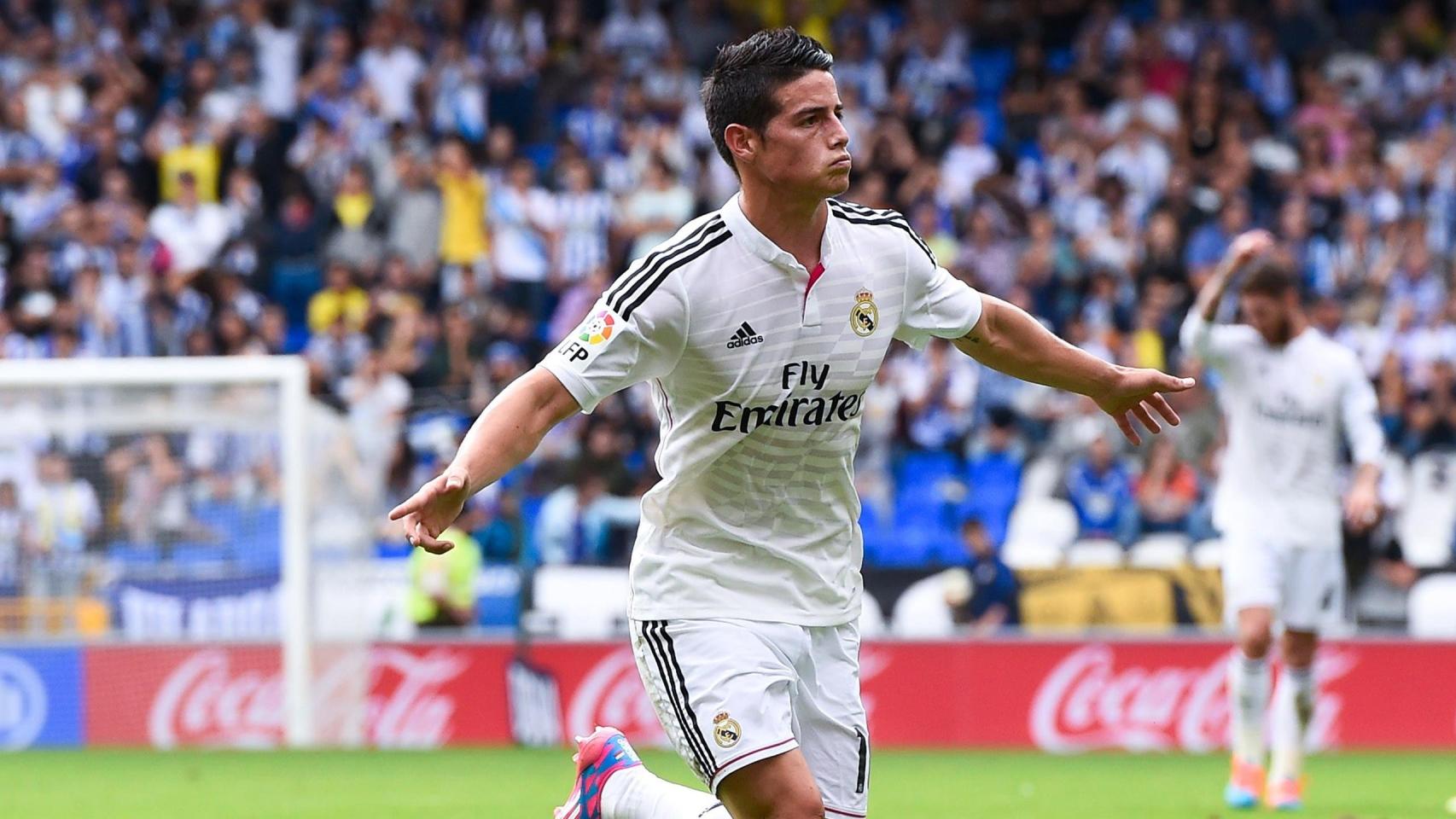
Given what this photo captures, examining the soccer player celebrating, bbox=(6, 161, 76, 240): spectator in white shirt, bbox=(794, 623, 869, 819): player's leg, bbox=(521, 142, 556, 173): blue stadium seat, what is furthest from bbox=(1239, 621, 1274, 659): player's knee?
bbox=(6, 161, 76, 240): spectator in white shirt

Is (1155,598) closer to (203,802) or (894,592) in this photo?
(894,592)

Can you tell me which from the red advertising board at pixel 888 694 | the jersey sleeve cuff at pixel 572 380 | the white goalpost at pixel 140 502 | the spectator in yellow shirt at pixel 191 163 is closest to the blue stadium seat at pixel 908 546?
the red advertising board at pixel 888 694

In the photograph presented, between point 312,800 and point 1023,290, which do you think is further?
point 1023,290

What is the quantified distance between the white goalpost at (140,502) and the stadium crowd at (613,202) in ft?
0.19

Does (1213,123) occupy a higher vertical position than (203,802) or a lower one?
higher

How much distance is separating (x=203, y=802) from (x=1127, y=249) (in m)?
10.9

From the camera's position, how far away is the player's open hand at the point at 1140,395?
5832 mm

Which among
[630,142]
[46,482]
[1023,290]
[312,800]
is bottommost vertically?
[312,800]

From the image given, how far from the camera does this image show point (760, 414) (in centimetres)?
545

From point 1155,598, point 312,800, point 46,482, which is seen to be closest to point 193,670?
point 46,482

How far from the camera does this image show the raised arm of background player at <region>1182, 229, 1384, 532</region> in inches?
380

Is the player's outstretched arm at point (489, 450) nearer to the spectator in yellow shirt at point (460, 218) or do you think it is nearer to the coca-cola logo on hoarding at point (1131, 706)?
the coca-cola logo on hoarding at point (1131, 706)

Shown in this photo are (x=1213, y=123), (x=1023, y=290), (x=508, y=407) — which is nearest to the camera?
(x=508, y=407)

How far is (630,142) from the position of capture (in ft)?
66.5
